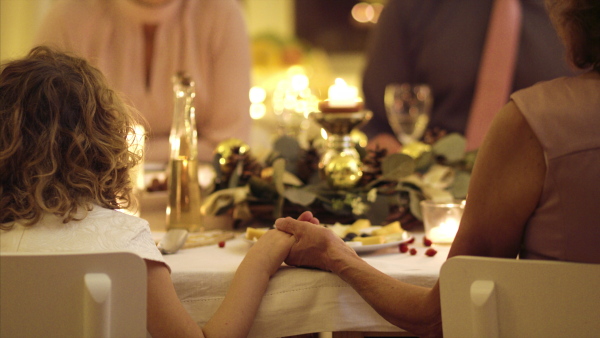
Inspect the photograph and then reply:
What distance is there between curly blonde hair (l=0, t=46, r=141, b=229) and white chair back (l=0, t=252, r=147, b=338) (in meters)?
0.15

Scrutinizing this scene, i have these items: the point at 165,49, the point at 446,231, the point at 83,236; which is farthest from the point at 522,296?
the point at 165,49

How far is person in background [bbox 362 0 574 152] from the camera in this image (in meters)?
2.62

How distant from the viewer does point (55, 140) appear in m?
0.93

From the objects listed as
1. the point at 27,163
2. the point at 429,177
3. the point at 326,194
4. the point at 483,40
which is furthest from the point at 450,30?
the point at 27,163

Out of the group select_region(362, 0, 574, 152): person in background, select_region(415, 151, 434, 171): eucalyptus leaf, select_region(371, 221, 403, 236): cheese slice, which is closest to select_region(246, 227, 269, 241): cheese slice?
select_region(371, 221, 403, 236): cheese slice

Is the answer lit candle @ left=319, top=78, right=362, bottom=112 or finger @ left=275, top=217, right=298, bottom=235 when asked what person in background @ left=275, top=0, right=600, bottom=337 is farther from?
lit candle @ left=319, top=78, right=362, bottom=112

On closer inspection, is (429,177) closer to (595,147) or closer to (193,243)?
(193,243)

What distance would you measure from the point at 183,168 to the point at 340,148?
0.32 m

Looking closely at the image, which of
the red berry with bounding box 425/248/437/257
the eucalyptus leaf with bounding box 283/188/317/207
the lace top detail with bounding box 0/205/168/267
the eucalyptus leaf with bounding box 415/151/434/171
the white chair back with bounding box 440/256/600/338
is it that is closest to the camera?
the white chair back with bounding box 440/256/600/338

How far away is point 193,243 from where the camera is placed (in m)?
1.21

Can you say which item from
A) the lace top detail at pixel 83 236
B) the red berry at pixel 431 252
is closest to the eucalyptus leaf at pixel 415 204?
the red berry at pixel 431 252

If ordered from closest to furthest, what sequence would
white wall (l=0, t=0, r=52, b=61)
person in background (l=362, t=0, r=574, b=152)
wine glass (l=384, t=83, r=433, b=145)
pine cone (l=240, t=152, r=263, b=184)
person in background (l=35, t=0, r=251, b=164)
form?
pine cone (l=240, t=152, r=263, b=184) → wine glass (l=384, t=83, r=433, b=145) → person in background (l=35, t=0, r=251, b=164) → person in background (l=362, t=0, r=574, b=152) → white wall (l=0, t=0, r=52, b=61)

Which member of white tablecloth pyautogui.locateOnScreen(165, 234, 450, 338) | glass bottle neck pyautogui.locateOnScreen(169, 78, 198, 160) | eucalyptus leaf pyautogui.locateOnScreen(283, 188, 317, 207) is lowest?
white tablecloth pyautogui.locateOnScreen(165, 234, 450, 338)

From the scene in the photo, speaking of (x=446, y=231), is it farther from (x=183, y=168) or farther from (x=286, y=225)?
(x=183, y=168)
